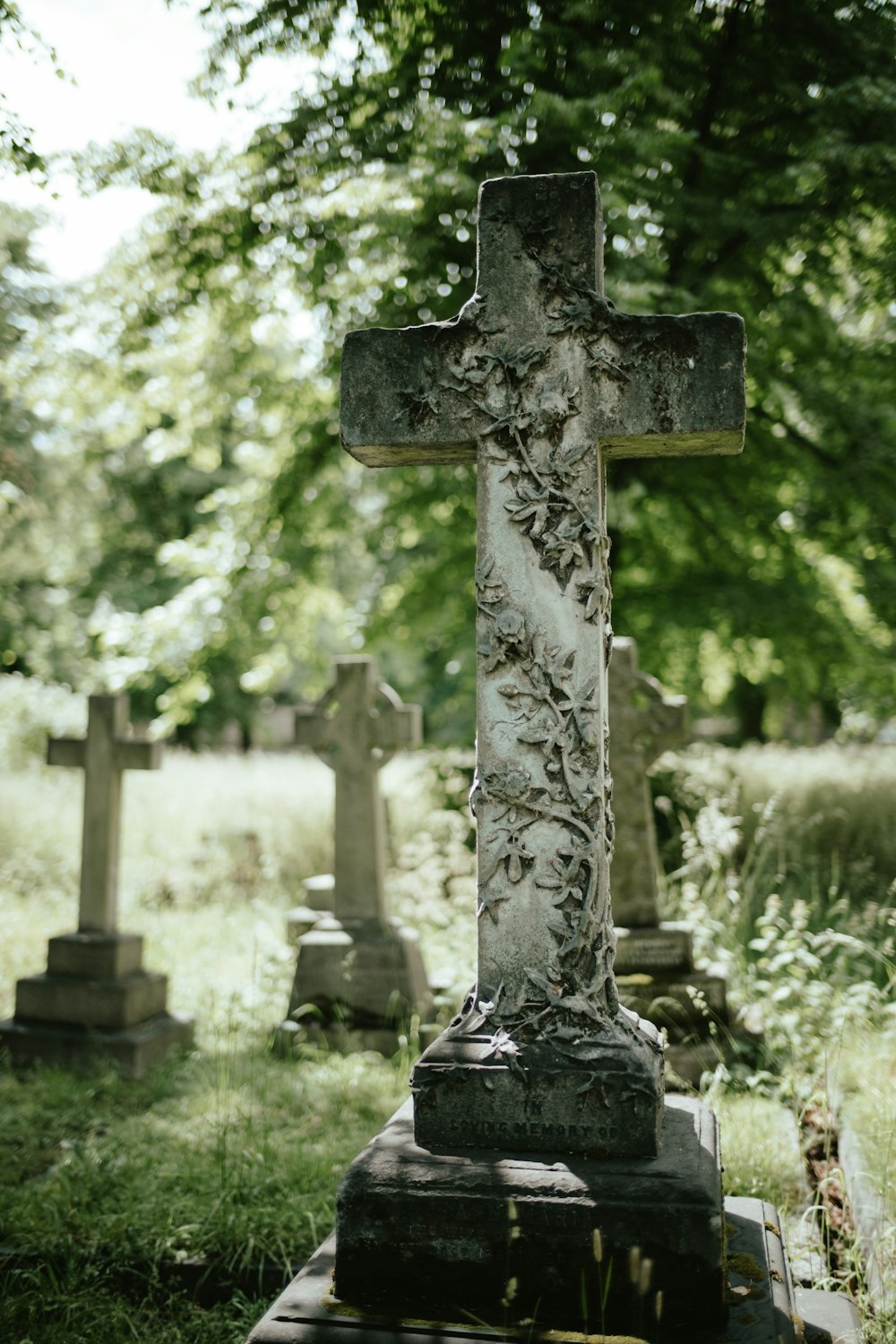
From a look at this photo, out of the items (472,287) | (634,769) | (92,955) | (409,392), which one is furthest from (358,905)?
(409,392)

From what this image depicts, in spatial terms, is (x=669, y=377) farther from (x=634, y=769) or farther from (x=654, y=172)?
(x=654, y=172)

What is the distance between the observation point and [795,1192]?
397 centimetres

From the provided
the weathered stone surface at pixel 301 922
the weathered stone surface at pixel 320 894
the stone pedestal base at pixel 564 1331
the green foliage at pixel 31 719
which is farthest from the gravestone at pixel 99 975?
the green foliage at pixel 31 719

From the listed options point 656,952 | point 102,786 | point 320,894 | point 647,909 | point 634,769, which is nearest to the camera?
point 656,952

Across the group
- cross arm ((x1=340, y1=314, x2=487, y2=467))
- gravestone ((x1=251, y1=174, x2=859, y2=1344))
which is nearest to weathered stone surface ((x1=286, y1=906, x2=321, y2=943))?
gravestone ((x1=251, y1=174, x2=859, y2=1344))

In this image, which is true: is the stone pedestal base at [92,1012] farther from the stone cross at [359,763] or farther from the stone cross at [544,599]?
the stone cross at [544,599]

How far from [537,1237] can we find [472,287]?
5.43 m

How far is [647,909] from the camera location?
18.6 feet

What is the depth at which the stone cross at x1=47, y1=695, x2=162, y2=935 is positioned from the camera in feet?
20.5

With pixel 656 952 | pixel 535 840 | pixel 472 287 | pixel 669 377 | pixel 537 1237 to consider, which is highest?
pixel 472 287

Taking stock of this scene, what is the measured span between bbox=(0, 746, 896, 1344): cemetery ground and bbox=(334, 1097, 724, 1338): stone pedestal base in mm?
872

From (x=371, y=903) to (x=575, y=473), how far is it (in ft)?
13.6

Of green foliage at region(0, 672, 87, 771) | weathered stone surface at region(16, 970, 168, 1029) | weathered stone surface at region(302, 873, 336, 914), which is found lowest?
weathered stone surface at region(16, 970, 168, 1029)

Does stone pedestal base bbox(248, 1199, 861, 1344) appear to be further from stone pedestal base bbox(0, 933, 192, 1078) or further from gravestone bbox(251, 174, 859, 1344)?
stone pedestal base bbox(0, 933, 192, 1078)
